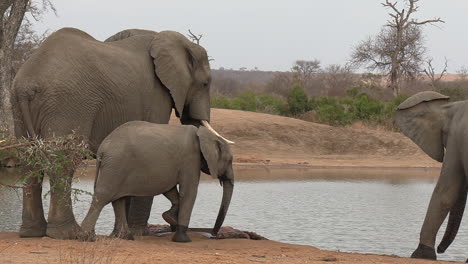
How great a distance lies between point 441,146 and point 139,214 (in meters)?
3.47

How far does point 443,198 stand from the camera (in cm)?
931

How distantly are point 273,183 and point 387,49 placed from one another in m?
30.2

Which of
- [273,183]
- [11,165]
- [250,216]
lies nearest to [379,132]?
[273,183]

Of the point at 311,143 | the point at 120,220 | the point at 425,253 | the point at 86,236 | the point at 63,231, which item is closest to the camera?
the point at 86,236

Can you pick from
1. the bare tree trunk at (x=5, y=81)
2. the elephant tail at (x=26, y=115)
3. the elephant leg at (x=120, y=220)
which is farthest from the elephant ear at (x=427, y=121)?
the bare tree trunk at (x=5, y=81)

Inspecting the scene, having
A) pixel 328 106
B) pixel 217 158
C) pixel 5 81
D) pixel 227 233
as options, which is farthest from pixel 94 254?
pixel 328 106

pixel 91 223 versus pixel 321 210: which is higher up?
pixel 91 223

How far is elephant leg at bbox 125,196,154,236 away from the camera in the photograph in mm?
10367

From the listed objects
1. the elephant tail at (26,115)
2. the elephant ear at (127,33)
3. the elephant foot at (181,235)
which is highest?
the elephant ear at (127,33)

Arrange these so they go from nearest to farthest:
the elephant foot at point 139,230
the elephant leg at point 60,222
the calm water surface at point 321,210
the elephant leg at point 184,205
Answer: the elephant leg at point 60,222 → the elephant leg at point 184,205 → the elephant foot at point 139,230 → the calm water surface at point 321,210

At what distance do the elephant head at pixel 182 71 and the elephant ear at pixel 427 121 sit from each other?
2.23 m

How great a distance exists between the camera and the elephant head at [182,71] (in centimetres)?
1065

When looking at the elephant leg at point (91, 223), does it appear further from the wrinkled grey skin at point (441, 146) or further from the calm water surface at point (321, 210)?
the wrinkled grey skin at point (441, 146)

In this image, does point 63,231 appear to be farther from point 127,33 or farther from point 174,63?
point 127,33
